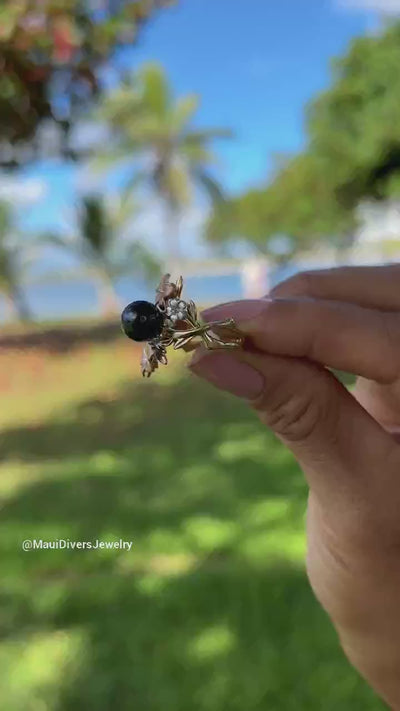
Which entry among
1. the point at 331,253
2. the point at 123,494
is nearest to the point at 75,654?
the point at 123,494

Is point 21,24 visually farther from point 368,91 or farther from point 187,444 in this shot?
point 368,91

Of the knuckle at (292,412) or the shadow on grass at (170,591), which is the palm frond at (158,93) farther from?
the knuckle at (292,412)

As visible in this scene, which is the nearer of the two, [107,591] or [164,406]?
[107,591]

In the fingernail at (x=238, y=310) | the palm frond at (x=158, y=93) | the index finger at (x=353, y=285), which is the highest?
the palm frond at (x=158, y=93)

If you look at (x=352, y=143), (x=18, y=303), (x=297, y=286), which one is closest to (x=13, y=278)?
(x=18, y=303)

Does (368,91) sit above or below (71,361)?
above

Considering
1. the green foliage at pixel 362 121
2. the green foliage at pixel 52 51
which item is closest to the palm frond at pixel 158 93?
the green foliage at pixel 362 121

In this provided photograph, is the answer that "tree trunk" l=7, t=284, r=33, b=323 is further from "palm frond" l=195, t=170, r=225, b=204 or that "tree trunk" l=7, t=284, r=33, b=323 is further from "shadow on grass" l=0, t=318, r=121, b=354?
"palm frond" l=195, t=170, r=225, b=204
